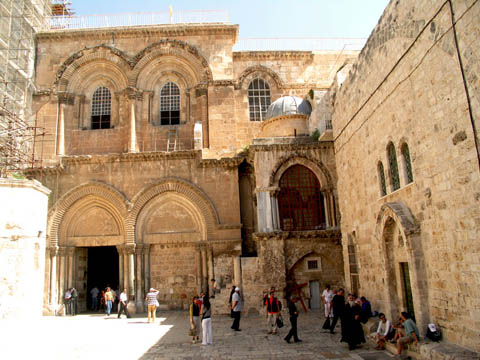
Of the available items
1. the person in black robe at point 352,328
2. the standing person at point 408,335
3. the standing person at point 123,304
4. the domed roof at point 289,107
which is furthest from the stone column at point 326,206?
the standing person at point 123,304

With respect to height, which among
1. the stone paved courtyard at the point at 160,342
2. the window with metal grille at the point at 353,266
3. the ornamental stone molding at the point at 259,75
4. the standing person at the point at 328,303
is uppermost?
the ornamental stone molding at the point at 259,75

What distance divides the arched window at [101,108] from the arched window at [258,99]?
7013 millimetres

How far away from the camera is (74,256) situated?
726 inches

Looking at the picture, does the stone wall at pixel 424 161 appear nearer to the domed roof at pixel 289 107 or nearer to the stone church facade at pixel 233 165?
the stone church facade at pixel 233 165

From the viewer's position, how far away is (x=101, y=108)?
20203 mm

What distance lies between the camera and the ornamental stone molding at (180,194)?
58.1 feet

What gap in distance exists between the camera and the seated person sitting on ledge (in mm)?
9242

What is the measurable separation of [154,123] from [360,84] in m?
11.0

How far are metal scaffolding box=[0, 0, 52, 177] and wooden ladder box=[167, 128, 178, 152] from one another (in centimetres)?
575

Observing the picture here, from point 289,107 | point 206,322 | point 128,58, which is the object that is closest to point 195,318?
point 206,322

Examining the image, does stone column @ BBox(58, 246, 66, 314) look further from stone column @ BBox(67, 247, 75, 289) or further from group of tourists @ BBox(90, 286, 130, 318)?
group of tourists @ BBox(90, 286, 130, 318)

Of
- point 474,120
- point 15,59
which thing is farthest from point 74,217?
point 474,120

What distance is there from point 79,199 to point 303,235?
10.1 m

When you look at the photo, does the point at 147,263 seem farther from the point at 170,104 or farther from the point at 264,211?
the point at 170,104
